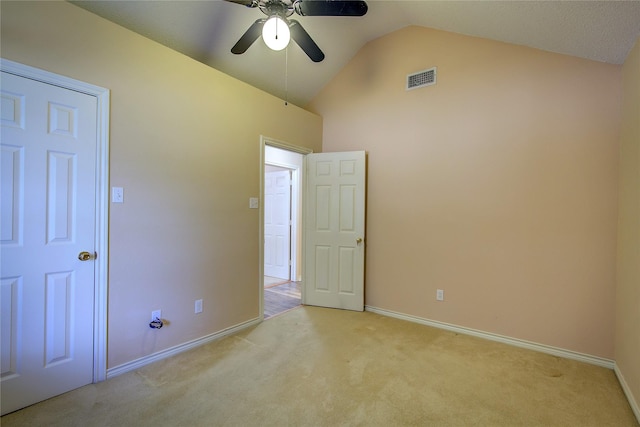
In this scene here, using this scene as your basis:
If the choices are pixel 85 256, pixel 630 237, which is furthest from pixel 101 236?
pixel 630 237

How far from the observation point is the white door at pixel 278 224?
518 cm

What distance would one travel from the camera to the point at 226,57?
119 inches

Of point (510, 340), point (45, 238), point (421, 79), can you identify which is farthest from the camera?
point (421, 79)

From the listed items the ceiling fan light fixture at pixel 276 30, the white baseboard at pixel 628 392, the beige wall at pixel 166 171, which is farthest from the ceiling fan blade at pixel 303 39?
the white baseboard at pixel 628 392

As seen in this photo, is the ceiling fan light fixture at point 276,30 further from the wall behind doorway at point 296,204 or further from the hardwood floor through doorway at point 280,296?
Result: the wall behind doorway at point 296,204

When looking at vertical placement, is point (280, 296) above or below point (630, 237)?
below

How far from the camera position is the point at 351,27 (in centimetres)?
335

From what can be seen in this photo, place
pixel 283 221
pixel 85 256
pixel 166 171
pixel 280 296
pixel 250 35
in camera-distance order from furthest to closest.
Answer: pixel 283 221 < pixel 280 296 < pixel 166 171 < pixel 250 35 < pixel 85 256

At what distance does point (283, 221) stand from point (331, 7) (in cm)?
370

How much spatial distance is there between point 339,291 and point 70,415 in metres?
2.62

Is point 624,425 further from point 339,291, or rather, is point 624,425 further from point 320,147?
point 320,147

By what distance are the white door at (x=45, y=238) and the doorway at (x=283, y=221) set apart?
273cm

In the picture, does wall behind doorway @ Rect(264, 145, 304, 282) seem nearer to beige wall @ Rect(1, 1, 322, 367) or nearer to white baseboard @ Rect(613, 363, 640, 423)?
beige wall @ Rect(1, 1, 322, 367)

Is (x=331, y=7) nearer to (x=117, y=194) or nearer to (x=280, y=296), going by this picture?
(x=117, y=194)
